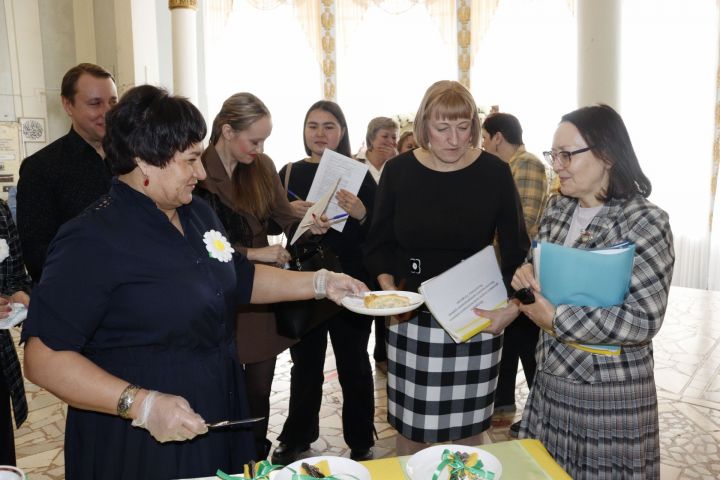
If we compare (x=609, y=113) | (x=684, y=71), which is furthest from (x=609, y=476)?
(x=684, y=71)

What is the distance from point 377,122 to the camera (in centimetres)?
507

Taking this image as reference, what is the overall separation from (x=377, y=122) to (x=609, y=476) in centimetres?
366

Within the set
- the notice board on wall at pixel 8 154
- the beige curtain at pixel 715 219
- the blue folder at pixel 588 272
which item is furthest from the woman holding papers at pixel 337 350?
the beige curtain at pixel 715 219

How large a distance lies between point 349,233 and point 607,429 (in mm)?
1805

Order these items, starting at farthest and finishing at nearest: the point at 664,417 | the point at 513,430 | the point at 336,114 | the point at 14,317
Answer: the point at 664,417 < the point at 513,430 < the point at 336,114 < the point at 14,317

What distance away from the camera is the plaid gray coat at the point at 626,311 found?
5.95 feet

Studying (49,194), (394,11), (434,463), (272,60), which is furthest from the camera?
(272,60)

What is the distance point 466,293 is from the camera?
232cm

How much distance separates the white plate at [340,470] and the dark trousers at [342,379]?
172 cm

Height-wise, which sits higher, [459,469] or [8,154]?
[8,154]

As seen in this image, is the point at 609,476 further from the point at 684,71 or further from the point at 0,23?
the point at 0,23

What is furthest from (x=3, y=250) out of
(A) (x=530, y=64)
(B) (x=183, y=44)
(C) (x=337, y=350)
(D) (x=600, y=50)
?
(A) (x=530, y=64)

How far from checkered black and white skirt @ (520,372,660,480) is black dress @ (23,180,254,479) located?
3.49ft

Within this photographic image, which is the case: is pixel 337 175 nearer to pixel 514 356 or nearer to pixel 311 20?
pixel 514 356
